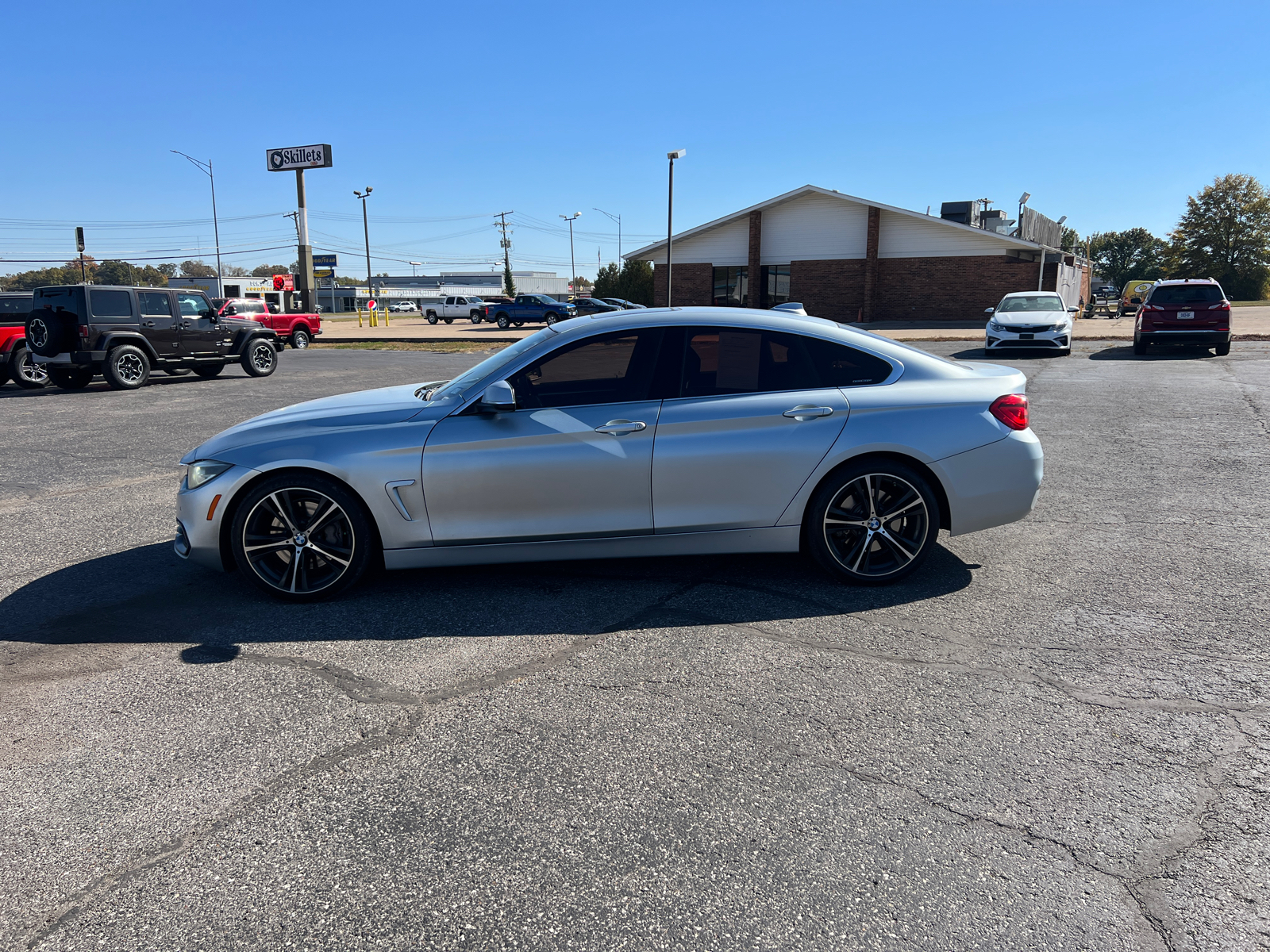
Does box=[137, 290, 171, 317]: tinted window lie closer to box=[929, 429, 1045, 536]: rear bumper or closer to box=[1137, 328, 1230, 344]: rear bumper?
box=[929, 429, 1045, 536]: rear bumper

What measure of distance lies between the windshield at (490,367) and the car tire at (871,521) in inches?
70.9

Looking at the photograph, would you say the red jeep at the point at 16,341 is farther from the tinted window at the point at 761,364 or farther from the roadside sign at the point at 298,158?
the roadside sign at the point at 298,158

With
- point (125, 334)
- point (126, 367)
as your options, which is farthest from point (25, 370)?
point (125, 334)

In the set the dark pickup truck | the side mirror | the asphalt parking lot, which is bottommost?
the asphalt parking lot

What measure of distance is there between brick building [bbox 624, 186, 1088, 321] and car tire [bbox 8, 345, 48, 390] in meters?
32.7

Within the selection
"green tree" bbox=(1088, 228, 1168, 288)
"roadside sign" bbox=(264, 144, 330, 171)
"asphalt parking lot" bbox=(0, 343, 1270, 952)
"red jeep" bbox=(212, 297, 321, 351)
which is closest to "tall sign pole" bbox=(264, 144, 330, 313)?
"roadside sign" bbox=(264, 144, 330, 171)

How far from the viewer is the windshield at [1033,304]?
22.4 m

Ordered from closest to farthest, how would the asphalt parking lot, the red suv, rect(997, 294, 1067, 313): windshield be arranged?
the asphalt parking lot → the red suv → rect(997, 294, 1067, 313): windshield

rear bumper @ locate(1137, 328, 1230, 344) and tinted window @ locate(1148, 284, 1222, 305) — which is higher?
tinted window @ locate(1148, 284, 1222, 305)

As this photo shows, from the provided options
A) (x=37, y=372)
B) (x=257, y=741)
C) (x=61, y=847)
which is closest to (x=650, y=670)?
(x=257, y=741)

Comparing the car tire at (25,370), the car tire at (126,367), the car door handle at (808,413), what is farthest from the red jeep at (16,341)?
the car door handle at (808,413)

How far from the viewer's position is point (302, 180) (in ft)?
146

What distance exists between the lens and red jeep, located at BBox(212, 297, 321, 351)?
2800cm

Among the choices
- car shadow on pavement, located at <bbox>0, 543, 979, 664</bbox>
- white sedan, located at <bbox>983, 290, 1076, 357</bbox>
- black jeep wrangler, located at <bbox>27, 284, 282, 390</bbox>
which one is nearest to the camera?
car shadow on pavement, located at <bbox>0, 543, 979, 664</bbox>
